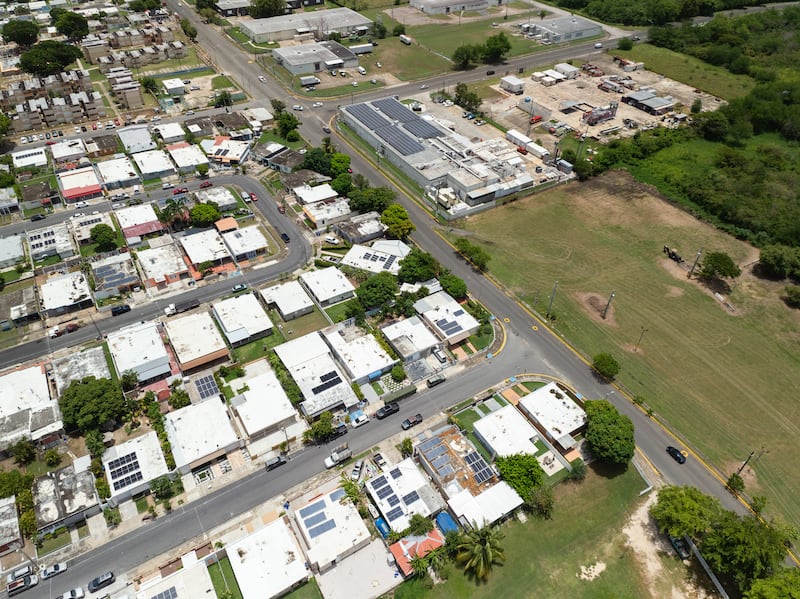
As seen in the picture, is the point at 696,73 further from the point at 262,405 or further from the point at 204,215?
the point at 262,405

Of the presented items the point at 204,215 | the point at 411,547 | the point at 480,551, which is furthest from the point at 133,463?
the point at 204,215

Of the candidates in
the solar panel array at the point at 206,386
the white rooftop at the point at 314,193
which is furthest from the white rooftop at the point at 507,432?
the white rooftop at the point at 314,193

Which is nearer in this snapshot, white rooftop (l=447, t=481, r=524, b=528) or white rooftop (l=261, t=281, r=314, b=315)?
white rooftop (l=447, t=481, r=524, b=528)

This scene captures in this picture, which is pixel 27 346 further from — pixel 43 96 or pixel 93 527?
pixel 43 96

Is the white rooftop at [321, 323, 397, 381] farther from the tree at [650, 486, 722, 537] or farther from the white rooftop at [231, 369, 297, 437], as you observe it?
the tree at [650, 486, 722, 537]

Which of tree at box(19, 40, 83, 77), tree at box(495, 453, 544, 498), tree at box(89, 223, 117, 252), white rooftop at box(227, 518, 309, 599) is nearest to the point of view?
white rooftop at box(227, 518, 309, 599)

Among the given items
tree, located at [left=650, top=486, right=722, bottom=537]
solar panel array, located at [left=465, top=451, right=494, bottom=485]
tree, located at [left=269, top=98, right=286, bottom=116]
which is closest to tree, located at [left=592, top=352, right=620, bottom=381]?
tree, located at [left=650, top=486, right=722, bottom=537]
